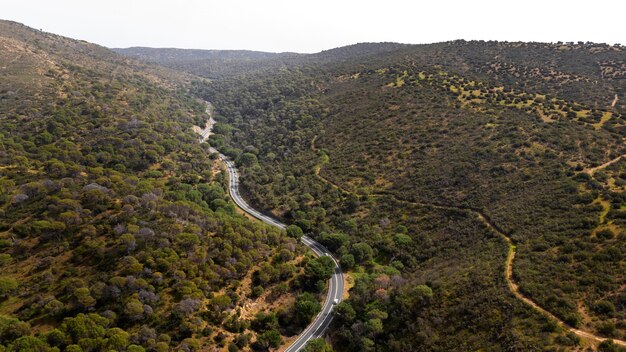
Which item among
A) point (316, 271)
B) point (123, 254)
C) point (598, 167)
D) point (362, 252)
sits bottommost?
point (316, 271)

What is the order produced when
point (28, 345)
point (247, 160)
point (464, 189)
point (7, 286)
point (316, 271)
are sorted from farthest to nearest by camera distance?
point (247, 160)
point (464, 189)
point (316, 271)
point (7, 286)
point (28, 345)

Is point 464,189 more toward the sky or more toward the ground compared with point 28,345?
more toward the sky

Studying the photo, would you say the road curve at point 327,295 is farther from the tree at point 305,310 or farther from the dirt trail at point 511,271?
the dirt trail at point 511,271

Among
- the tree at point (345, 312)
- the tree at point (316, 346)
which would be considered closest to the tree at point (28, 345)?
the tree at point (316, 346)

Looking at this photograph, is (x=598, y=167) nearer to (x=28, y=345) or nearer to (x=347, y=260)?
(x=347, y=260)

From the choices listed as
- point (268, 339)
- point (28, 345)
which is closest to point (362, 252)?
point (268, 339)

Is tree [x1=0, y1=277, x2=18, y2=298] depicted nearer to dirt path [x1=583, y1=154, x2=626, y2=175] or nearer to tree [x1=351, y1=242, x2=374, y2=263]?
tree [x1=351, y1=242, x2=374, y2=263]

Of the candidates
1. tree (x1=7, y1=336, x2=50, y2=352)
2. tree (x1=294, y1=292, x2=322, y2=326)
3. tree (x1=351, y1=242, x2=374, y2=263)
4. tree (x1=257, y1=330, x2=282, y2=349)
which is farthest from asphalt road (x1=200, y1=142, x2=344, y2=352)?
tree (x1=7, y1=336, x2=50, y2=352)
